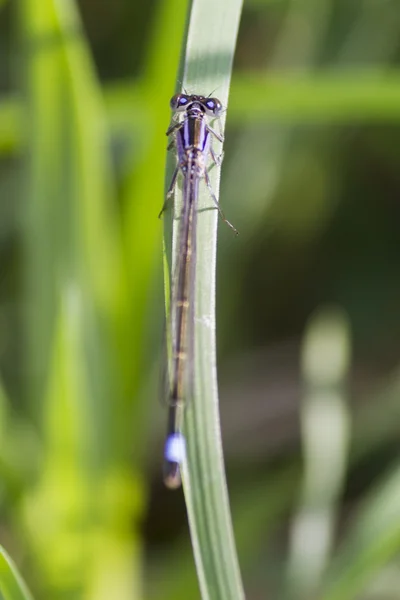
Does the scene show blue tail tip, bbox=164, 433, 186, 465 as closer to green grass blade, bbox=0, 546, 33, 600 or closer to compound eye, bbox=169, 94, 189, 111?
green grass blade, bbox=0, 546, 33, 600

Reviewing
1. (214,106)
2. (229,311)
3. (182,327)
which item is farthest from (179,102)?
(229,311)

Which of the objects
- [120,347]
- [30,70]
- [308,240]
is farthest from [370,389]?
[30,70]

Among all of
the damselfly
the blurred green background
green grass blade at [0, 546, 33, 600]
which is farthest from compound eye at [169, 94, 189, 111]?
green grass blade at [0, 546, 33, 600]

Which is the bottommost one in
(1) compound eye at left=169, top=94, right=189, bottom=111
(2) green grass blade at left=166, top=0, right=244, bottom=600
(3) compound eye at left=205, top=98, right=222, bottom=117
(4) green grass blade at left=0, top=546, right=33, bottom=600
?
(4) green grass blade at left=0, top=546, right=33, bottom=600

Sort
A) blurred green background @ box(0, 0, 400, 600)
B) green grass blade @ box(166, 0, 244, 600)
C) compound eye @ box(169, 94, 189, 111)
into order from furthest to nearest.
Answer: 1. blurred green background @ box(0, 0, 400, 600)
2. compound eye @ box(169, 94, 189, 111)
3. green grass blade @ box(166, 0, 244, 600)

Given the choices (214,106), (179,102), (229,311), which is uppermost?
(229,311)

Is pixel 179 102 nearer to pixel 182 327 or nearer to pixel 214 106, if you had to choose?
pixel 214 106

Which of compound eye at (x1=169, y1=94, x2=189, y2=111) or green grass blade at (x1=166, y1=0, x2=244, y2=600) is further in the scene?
compound eye at (x1=169, y1=94, x2=189, y2=111)
